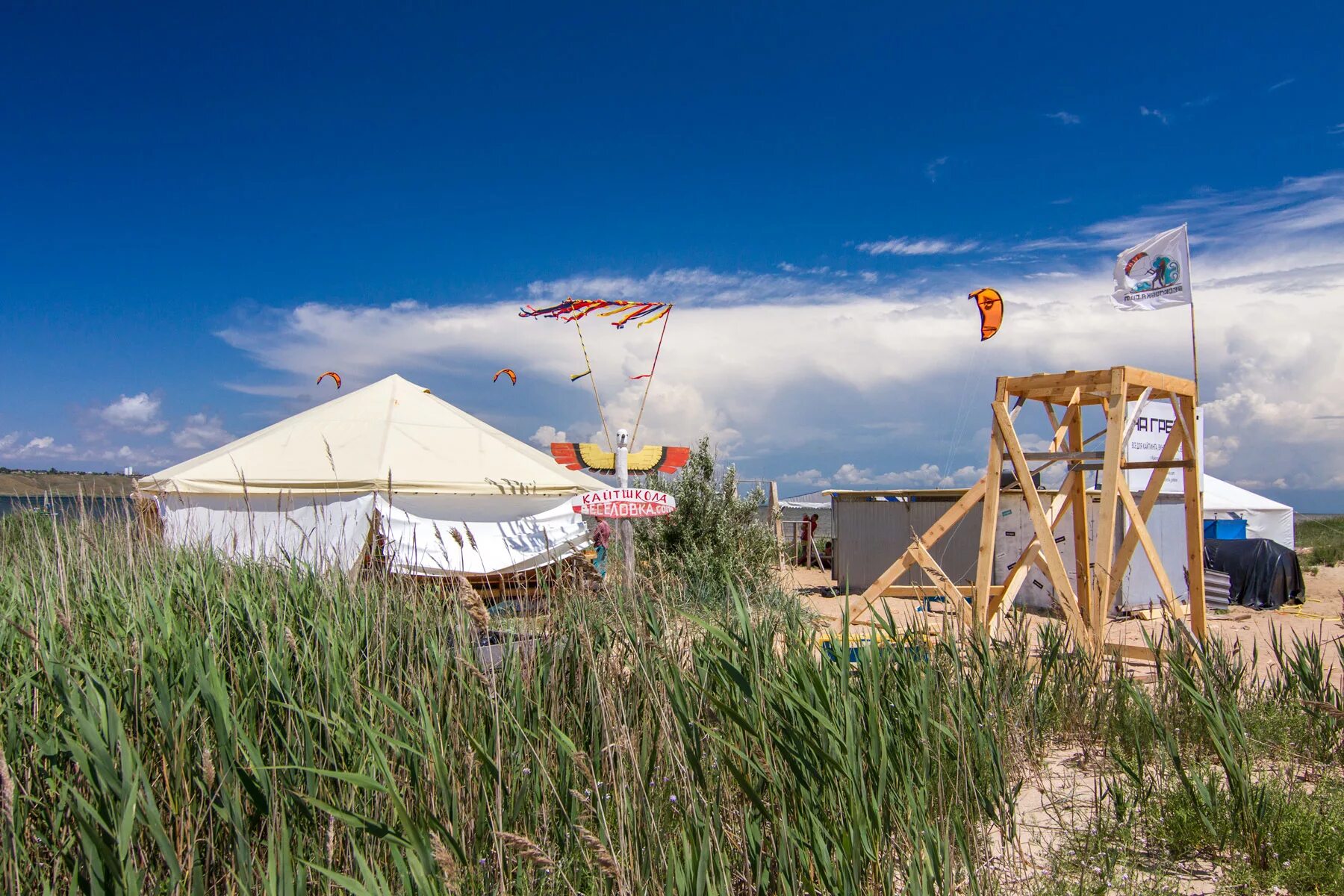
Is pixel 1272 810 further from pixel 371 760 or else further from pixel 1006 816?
pixel 371 760

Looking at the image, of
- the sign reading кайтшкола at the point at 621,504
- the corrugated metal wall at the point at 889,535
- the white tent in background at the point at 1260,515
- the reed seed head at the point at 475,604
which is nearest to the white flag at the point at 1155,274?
the corrugated metal wall at the point at 889,535

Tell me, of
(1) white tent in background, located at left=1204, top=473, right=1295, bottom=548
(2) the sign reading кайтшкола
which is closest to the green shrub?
(2) the sign reading кайтшкола

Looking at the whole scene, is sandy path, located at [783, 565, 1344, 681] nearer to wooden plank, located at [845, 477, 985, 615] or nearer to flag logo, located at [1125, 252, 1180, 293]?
wooden plank, located at [845, 477, 985, 615]

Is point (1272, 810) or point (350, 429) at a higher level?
point (350, 429)

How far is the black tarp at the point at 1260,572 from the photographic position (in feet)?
47.1

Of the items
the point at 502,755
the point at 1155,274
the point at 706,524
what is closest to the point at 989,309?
the point at 1155,274

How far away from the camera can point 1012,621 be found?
17.1ft

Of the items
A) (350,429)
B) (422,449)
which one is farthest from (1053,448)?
(350,429)

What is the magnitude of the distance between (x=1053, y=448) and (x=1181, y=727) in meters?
3.81

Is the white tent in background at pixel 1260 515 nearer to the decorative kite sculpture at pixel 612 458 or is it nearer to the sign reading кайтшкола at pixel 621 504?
the decorative kite sculpture at pixel 612 458

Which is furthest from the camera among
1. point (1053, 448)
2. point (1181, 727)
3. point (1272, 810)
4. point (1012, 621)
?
point (1053, 448)

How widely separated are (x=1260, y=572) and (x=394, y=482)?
44.4 ft

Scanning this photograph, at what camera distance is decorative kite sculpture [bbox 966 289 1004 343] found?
35.6 ft

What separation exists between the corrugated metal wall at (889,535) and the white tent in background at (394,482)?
16.2 ft
